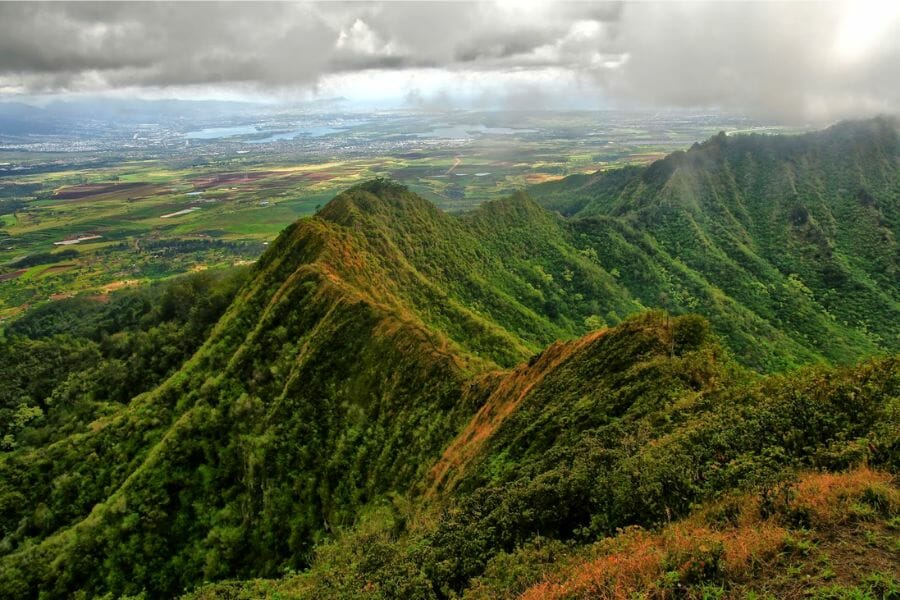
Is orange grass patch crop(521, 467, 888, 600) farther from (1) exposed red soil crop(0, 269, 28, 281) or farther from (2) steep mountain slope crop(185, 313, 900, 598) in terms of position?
(1) exposed red soil crop(0, 269, 28, 281)

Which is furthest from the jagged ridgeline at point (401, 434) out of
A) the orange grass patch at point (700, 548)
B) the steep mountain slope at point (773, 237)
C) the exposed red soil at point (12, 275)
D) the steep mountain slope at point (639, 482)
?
the exposed red soil at point (12, 275)

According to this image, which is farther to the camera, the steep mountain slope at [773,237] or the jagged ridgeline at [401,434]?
the steep mountain slope at [773,237]

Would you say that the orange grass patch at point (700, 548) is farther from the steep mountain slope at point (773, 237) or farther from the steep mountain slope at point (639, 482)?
the steep mountain slope at point (773, 237)

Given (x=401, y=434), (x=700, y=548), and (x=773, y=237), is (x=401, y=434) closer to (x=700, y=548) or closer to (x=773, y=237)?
(x=700, y=548)

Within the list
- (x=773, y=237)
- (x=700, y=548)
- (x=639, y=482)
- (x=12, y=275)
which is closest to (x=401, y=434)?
(x=639, y=482)

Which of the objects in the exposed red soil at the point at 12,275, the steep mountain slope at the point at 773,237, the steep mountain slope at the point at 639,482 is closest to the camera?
the steep mountain slope at the point at 639,482

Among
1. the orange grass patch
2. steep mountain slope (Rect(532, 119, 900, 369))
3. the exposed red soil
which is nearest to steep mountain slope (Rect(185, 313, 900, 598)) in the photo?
the orange grass patch

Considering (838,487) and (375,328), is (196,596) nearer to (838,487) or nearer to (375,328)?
(375,328)

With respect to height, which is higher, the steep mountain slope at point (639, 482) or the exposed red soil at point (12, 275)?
the steep mountain slope at point (639, 482)
